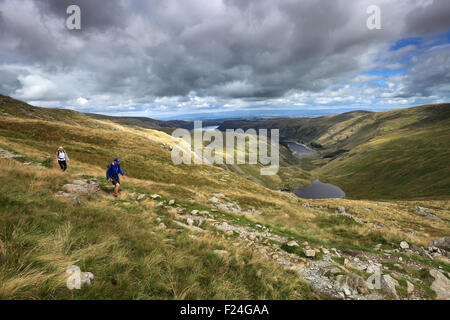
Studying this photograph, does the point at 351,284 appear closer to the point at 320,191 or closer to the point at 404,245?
the point at 404,245

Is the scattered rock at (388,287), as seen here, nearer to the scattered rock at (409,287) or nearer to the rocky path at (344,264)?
the rocky path at (344,264)

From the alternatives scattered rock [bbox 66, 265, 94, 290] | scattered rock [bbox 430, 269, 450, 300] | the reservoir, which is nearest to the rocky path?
scattered rock [bbox 430, 269, 450, 300]

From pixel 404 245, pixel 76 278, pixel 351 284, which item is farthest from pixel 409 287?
pixel 76 278

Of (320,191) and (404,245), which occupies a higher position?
(404,245)

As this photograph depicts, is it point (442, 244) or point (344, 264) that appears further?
point (442, 244)

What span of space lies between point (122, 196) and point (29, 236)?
913cm

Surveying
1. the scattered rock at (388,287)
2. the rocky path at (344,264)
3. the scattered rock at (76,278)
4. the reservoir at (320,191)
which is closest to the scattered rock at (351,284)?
the rocky path at (344,264)

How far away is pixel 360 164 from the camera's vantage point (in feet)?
585

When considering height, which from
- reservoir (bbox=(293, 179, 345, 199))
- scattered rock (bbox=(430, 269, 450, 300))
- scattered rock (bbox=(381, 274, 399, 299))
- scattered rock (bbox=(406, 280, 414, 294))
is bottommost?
reservoir (bbox=(293, 179, 345, 199))

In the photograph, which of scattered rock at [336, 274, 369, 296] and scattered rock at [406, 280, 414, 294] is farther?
scattered rock at [406, 280, 414, 294]

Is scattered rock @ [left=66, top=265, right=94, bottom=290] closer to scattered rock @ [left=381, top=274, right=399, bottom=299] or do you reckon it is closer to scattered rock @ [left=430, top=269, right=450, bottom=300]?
scattered rock @ [left=381, top=274, right=399, bottom=299]
